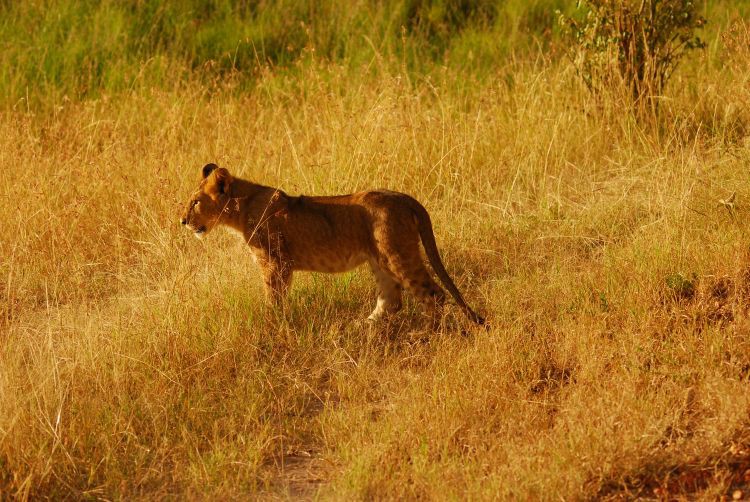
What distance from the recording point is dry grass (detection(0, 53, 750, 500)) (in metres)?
5.05

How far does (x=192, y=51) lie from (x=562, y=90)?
3.96 m

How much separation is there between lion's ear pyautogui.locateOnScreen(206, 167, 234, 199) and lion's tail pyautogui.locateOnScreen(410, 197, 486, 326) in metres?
1.09

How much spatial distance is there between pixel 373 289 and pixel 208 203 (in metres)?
1.10

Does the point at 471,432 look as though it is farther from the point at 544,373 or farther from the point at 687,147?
the point at 687,147

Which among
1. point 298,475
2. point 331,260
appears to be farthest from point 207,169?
point 298,475

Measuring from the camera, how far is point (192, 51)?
11289 mm

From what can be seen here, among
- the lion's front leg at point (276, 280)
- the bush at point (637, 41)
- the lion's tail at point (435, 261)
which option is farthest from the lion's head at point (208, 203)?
the bush at point (637, 41)

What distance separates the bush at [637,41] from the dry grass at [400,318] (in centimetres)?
27

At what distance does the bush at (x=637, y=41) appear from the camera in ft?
28.4

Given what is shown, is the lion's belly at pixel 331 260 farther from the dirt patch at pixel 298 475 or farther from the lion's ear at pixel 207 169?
the dirt patch at pixel 298 475

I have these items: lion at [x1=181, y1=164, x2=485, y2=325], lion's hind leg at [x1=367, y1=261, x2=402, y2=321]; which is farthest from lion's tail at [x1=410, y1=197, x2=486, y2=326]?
lion's hind leg at [x1=367, y1=261, x2=402, y2=321]

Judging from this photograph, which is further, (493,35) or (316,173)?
(493,35)

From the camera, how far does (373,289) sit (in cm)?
686

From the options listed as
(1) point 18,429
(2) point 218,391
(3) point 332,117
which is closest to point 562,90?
(3) point 332,117
